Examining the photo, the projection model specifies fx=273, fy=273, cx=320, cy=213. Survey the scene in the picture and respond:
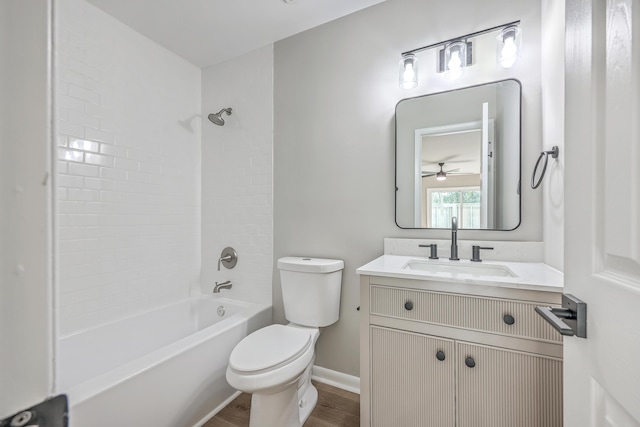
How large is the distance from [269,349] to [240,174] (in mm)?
1414

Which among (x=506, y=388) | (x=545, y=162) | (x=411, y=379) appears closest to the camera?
(x=506, y=388)

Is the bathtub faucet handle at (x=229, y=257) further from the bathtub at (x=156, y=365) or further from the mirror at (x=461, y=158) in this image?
the mirror at (x=461, y=158)

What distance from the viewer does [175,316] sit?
86.5 inches

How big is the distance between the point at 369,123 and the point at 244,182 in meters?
1.11

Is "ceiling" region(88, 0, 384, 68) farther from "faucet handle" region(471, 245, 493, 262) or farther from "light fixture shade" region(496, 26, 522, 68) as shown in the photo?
"faucet handle" region(471, 245, 493, 262)

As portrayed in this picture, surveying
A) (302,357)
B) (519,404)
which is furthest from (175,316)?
(519,404)

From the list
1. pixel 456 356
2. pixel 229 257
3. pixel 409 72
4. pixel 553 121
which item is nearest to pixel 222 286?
pixel 229 257

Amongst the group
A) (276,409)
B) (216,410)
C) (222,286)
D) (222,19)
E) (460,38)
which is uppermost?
(222,19)

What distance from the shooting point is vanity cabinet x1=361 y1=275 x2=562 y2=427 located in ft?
3.24

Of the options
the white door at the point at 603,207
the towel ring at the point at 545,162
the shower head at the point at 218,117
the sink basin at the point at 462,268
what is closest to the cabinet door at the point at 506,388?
the sink basin at the point at 462,268

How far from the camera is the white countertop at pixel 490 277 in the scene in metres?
1.01

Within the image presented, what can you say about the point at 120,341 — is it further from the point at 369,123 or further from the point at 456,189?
the point at 456,189

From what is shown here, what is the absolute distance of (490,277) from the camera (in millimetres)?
1092

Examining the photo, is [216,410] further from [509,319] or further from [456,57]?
[456,57]
